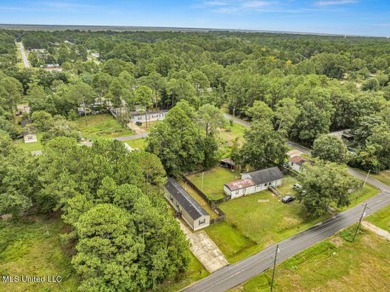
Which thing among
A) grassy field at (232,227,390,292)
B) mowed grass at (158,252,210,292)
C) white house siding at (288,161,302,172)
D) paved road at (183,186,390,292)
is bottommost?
grassy field at (232,227,390,292)

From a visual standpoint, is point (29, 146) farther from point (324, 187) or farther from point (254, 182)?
point (324, 187)

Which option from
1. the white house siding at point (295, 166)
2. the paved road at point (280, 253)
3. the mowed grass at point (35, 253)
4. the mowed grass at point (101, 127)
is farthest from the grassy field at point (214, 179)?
the mowed grass at point (101, 127)

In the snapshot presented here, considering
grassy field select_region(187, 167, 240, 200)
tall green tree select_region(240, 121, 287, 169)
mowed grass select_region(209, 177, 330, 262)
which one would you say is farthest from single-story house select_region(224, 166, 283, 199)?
tall green tree select_region(240, 121, 287, 169)

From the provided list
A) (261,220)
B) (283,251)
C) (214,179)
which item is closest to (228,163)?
(214,179)

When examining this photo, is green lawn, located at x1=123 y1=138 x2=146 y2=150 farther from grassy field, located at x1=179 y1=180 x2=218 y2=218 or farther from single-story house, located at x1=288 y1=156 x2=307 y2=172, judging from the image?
single-story house, located at x1=288 y1=156 x2=307 y2=172

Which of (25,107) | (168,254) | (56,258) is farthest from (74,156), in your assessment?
(25,107)

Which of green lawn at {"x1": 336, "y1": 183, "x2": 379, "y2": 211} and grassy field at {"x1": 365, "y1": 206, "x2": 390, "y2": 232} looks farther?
green lawn at {"x1": 336, "y1": 183, "x2": 379, "y2": 211}

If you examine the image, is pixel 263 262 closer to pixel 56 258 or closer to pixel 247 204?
pixel 247 204

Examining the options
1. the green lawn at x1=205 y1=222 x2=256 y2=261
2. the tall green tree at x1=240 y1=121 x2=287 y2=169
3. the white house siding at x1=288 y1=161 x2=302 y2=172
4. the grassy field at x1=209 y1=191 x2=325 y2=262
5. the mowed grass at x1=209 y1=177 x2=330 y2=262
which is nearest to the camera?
the green lawn at x1=205 y1=222 x2=256 y2=261
